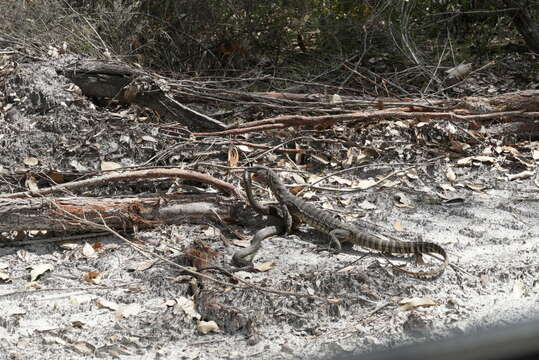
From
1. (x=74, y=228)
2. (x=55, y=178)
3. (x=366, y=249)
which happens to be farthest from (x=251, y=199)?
(x=55, y=178)

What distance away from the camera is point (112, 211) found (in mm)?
5844

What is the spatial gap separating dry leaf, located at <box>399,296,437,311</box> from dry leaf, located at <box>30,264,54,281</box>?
8.81ft

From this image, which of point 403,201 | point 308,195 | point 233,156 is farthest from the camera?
point 233,156

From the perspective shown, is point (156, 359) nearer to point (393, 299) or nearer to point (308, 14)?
point (393, 299)

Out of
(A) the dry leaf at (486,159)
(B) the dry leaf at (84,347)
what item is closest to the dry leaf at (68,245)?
(B) the dry leaf at (84,347)

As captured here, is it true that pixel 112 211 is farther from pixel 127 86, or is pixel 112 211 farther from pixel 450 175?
pixel 450 175

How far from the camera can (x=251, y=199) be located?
616cm

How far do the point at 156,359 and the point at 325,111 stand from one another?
4.09 metres

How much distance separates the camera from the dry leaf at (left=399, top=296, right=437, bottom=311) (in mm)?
4762

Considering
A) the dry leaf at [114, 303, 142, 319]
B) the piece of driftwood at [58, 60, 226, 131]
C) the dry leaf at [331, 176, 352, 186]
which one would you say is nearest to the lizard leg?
the dry leaf at [331, 176, 352, 186]

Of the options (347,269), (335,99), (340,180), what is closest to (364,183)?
(340,180)

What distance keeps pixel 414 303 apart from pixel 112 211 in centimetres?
259

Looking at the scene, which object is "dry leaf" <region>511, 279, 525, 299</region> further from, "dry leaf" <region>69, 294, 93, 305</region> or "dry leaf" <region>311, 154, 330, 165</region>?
"dry leaf" <region>69, 294, 93, 305</region>

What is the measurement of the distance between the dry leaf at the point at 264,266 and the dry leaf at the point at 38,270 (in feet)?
5.23
